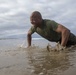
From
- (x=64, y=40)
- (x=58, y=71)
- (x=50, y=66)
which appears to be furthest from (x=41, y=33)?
(x=58, y=71)

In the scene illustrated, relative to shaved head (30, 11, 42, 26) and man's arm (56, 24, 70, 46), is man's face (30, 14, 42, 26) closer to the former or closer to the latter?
shaved head (30, 11, 42, 26)

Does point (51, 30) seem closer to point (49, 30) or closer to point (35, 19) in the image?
point (49, 30)

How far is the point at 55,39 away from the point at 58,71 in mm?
4198

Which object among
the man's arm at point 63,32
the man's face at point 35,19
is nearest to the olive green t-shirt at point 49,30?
the man's arm at point 63,32

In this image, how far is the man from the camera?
24.4 feet

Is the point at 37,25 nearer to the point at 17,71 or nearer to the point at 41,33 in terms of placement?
the point at 41,33

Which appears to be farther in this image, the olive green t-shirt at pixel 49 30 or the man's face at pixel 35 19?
the olive green t-shirt at pixel 49 30

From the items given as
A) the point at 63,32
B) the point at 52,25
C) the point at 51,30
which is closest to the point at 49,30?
the point at 51,30

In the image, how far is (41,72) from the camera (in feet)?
12.8

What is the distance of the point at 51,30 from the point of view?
781 centimetres

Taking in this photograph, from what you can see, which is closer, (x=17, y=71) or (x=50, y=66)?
(x=17, y=71)

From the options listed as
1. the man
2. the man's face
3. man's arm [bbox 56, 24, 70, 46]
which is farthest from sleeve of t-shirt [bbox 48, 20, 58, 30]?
the man's face

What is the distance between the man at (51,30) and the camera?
7.44m

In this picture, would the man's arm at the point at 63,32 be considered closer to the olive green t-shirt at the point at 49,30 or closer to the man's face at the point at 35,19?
the olive green t-shirt at the point at 49,30
